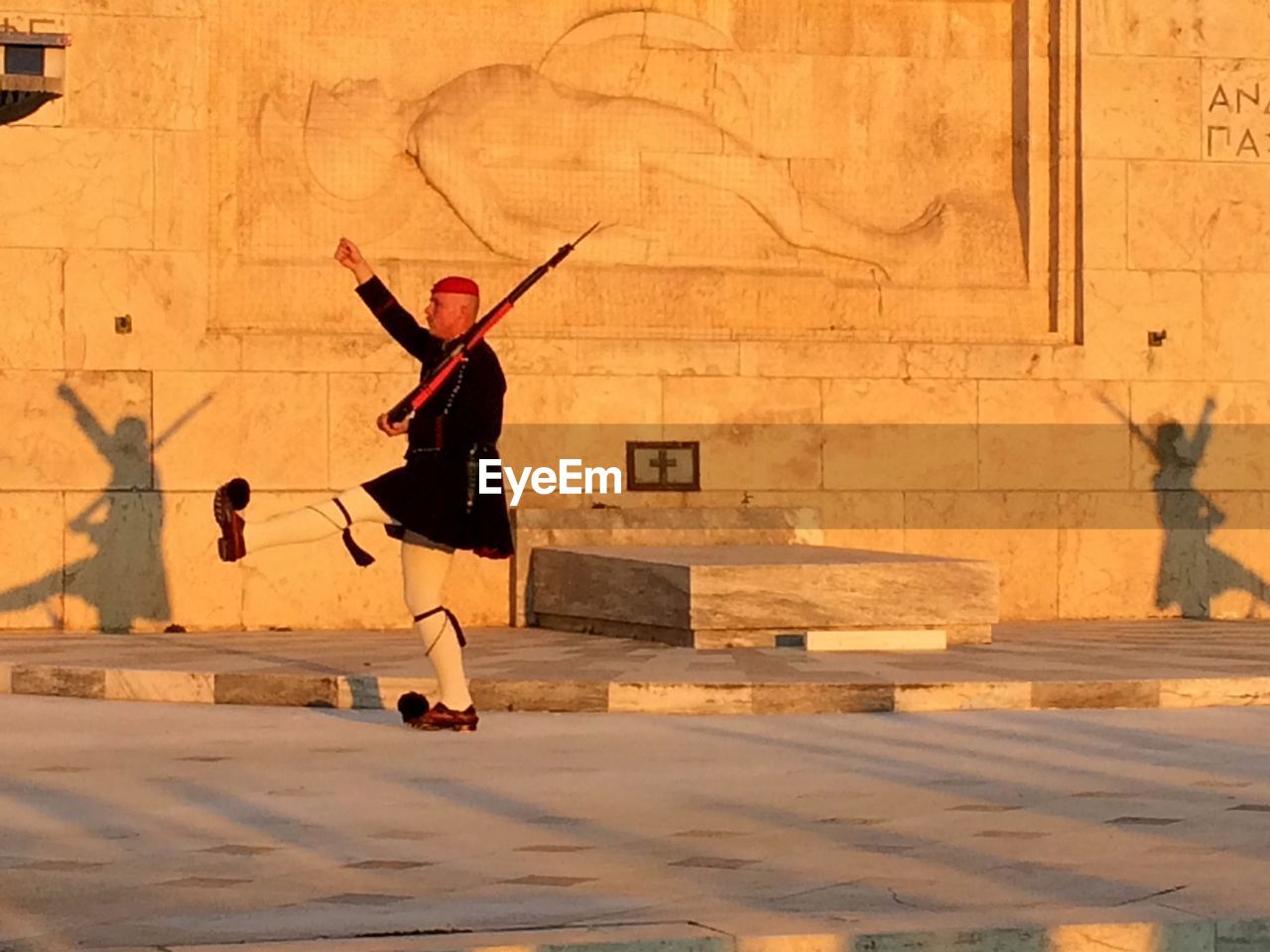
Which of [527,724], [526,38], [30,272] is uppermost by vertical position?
[526,38]

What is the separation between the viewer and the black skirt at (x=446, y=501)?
36.8ft

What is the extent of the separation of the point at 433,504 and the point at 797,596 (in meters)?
3.96

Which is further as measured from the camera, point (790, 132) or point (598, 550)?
point (790, 132)

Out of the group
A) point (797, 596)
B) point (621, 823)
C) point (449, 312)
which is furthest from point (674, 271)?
point (621, 823)

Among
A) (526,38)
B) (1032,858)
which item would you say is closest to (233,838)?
(1032,858)

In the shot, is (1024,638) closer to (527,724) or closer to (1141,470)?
(1141,470)

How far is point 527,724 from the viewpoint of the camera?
39.4ft

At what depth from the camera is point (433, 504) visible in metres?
11.2

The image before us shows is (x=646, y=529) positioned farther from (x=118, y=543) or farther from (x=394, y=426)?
(x=394, y=426)

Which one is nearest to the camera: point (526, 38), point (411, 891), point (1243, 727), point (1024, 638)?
point (411, 891)

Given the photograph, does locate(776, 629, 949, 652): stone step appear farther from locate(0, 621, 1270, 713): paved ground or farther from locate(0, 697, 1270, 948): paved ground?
locate(0, 697, 1270, 948): paved ground

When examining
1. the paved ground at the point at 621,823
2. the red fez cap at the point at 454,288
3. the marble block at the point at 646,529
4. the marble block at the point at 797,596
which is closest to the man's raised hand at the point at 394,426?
the red fez cap at the point at 454,288

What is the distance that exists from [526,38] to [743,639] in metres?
5.16

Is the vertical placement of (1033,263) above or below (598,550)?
above
